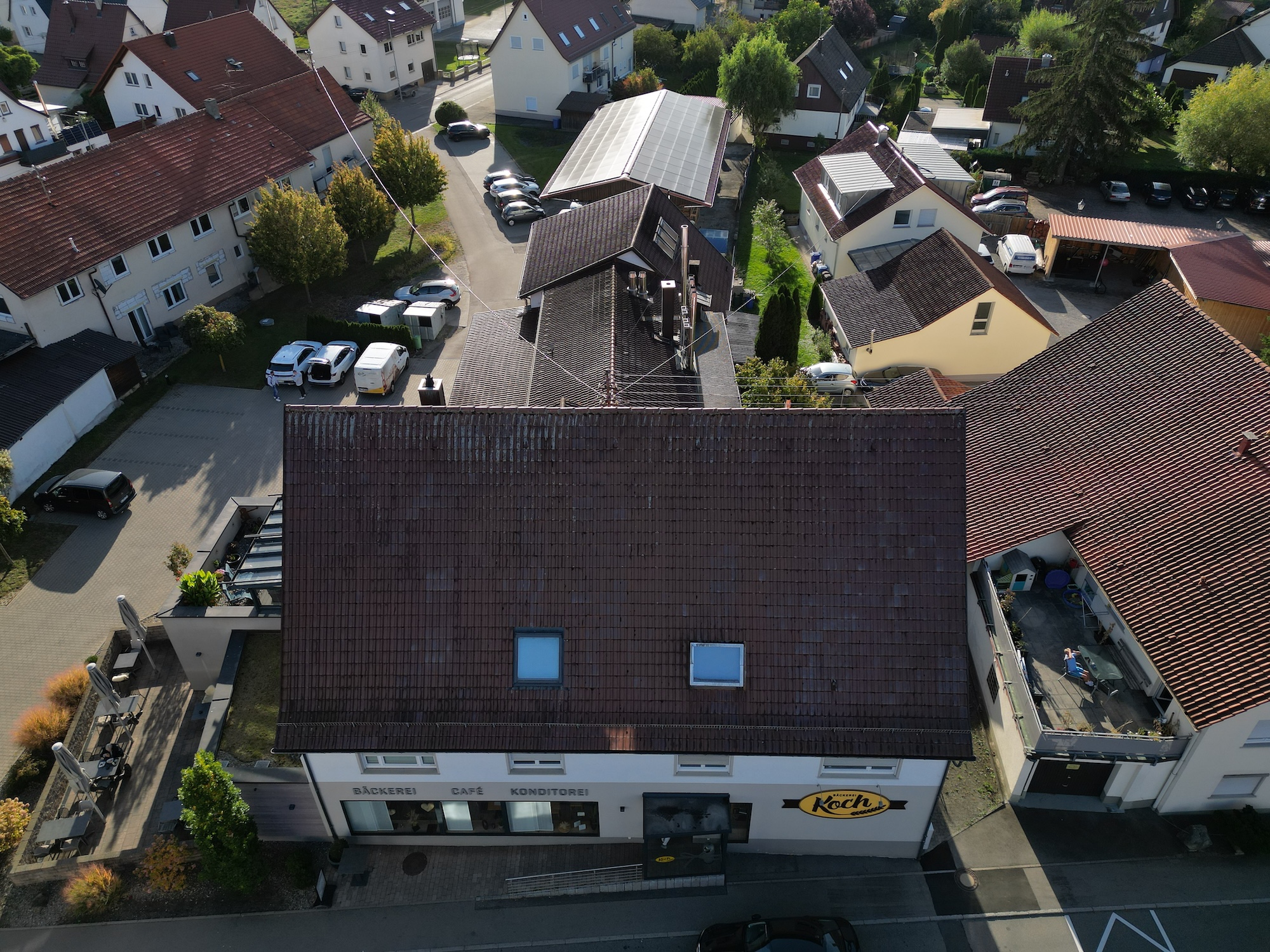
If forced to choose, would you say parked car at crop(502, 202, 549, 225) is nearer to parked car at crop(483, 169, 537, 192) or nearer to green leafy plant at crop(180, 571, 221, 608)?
parked car at crop(483, 169, 537, 192)

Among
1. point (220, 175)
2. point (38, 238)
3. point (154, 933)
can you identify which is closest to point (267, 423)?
point (38, 238)

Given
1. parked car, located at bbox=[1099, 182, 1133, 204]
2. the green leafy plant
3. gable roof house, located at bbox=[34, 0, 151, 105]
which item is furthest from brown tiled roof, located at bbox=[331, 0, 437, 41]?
the green leafy plant

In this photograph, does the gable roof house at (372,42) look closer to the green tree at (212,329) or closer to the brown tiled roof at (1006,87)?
the green tree at (212,329)

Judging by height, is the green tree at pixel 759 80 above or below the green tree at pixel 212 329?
above

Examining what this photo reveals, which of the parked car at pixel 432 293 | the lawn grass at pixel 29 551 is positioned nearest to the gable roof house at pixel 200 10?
the parked car at pixel 432 293

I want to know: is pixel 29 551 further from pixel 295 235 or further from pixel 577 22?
pixel 577 22

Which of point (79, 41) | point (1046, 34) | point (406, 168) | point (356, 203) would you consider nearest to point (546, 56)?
point (406, 168)

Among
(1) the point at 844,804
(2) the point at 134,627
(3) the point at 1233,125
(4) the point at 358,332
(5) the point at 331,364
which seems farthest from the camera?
(3) the point at 1233,125
